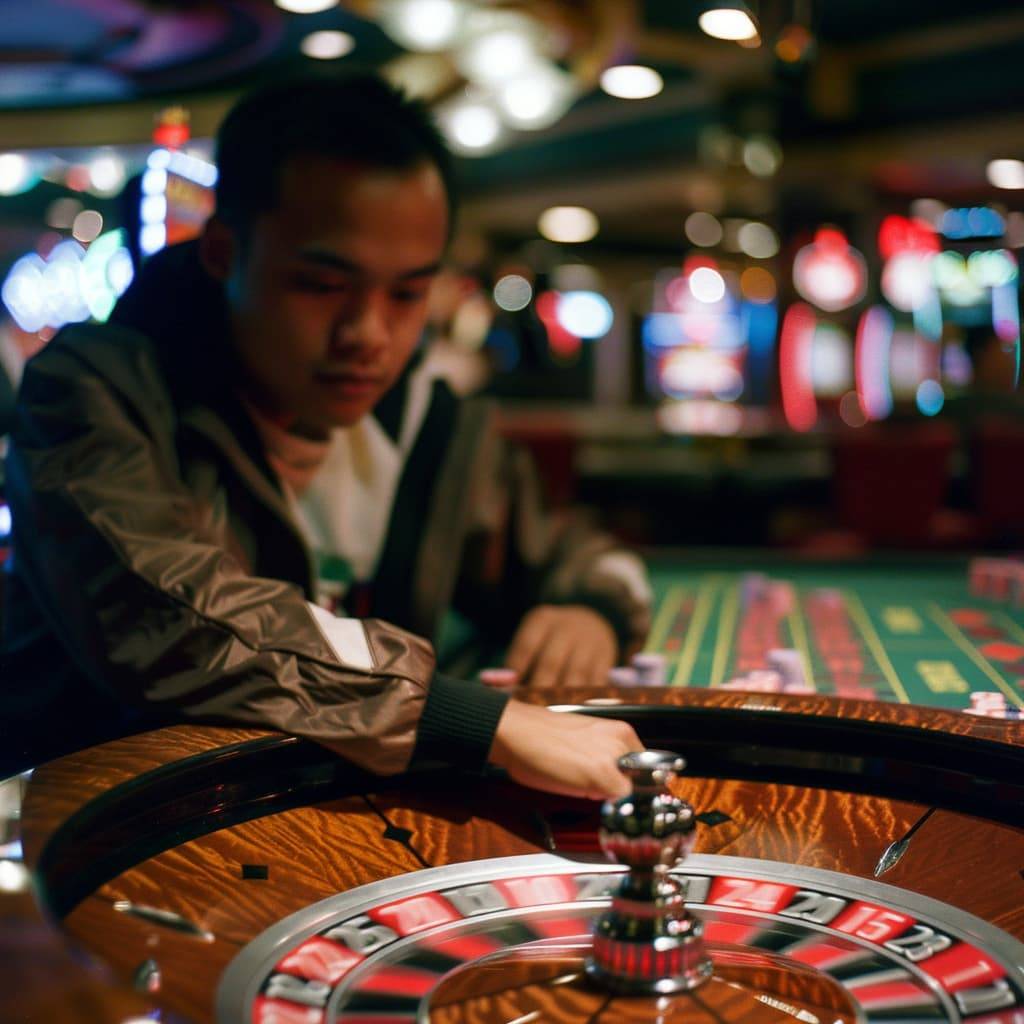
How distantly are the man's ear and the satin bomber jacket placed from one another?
20 mm

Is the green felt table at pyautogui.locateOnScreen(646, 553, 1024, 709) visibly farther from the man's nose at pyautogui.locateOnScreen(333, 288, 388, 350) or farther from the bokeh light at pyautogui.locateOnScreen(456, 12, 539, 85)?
the bokeh light at pyautogui.locateOnScreen(456, 12, 539, 85)

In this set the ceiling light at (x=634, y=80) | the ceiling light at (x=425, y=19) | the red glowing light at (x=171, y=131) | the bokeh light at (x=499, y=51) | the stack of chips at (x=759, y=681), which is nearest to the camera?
the stack of chips at (x=759, y=681)

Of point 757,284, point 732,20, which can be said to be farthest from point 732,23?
point 757,284

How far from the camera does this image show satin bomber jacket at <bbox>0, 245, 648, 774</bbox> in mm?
1124

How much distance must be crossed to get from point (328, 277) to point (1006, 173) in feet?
34.0

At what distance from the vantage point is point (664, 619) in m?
2.31

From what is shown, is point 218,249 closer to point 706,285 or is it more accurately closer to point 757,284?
point 757,284

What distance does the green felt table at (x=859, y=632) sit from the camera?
163 centimetres

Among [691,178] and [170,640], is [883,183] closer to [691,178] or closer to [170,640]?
[691,178]

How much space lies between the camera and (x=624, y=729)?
3.75 feet

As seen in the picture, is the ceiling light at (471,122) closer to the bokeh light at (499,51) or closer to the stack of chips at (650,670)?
the bokeh light at (499,51)

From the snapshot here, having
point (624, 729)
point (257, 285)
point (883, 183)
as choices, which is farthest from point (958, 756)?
point (883, 183)


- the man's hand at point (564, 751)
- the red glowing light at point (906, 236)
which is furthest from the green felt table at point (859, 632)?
the red glowing light at point (906, 236)

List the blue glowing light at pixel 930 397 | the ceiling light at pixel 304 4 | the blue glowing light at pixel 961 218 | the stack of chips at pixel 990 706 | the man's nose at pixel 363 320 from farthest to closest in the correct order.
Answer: the blue glowing light at pixel 930 397
the blue glowing light at pixel 961 218
the ceiling light at pixel 304 4
the man's nose at pixel 363 320
the stack of chips at pixel 990 706
